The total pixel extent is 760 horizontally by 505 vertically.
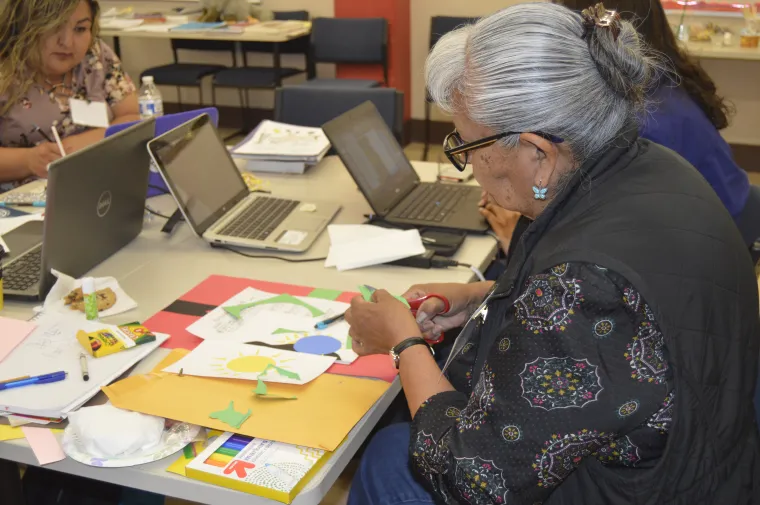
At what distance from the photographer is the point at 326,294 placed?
1622 millimetres

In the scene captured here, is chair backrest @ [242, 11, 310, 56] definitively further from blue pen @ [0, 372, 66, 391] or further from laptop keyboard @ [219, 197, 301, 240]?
blue pen @ [0, 372, 66, 391]

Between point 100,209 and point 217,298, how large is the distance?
0.36 meters

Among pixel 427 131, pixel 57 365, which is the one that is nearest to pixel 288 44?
pixel 427 131

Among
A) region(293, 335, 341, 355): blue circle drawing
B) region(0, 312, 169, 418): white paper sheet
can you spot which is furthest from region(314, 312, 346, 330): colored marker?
region(0, 312, 169, 418): white paper sheet

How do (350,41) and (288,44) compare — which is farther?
(288,44)

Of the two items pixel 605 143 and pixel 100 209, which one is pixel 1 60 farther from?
pixel 605 143

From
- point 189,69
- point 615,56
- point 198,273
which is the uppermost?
point 615,56

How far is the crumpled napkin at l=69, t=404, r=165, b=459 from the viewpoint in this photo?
3.73 feet

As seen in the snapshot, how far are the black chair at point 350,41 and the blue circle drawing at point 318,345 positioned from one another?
372 cm

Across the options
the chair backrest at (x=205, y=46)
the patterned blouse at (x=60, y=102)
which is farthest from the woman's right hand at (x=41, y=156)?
the chair backrest at (x=205, y=46)

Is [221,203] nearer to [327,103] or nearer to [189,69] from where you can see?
[327,103]

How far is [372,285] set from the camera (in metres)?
1.68

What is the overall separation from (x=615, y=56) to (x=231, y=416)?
2.53 ft

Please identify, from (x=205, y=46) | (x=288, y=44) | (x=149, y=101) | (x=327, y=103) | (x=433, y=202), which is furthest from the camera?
(x=205, y=46)
